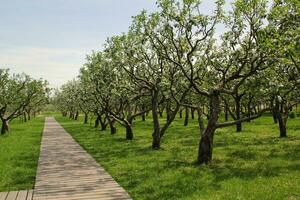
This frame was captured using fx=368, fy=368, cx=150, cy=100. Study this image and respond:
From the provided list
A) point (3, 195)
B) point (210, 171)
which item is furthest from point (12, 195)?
point (210, 171)

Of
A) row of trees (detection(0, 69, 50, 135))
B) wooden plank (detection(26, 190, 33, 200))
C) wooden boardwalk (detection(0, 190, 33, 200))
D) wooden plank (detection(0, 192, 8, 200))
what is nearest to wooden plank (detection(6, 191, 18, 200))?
wooden boardwalk (detection(0, 190, 33, 200))

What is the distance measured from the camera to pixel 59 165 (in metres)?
22.1

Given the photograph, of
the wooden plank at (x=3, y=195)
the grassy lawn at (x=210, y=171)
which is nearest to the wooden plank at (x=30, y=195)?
the wooden plank at (x=3, y=195)

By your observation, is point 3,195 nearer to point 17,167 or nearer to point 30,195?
point 30,195

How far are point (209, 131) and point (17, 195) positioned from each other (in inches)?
433

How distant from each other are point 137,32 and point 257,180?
41.6 ft

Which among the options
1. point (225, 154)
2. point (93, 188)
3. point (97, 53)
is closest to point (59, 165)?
point (93, 188)

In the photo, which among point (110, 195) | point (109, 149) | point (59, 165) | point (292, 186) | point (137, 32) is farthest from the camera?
point (109, 149)

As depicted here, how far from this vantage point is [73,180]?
57.3 feet

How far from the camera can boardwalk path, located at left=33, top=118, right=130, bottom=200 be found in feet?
47.8

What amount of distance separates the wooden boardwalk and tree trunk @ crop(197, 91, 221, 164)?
10.0 m

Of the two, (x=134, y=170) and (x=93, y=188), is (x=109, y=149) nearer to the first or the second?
(x=134, y=170)

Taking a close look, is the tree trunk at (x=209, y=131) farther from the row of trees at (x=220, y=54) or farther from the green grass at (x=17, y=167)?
the green grass at (x=17, y=167)

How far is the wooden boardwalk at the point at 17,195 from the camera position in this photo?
14500 mm
